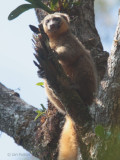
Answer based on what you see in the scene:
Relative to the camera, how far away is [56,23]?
6500 mm

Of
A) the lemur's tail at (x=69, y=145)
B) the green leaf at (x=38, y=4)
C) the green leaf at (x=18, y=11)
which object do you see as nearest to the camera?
the lemur's tail at (x=69, y=145)

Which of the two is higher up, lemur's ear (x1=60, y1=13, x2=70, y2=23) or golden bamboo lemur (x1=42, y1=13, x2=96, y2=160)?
lemur's ear (x1=60, y1=13, x2=70, y2=23)

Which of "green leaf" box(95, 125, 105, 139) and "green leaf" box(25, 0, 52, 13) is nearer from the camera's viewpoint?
"green leaf" box(95, 125, 105, 139)

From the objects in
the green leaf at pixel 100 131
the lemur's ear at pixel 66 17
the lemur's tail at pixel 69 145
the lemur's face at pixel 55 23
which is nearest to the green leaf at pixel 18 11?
the lemur's face at pixel 55 23

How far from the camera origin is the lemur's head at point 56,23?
634cm

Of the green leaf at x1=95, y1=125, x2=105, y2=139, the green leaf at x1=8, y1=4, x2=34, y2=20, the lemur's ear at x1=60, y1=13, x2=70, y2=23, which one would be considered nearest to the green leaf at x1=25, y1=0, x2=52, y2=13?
the green leaf at x1=8, y1=4, x2=34, y2=20

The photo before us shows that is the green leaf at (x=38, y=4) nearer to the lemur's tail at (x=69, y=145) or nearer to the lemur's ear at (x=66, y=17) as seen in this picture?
the lemur's ear at (x=66, y=17)

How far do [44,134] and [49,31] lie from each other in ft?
7.89

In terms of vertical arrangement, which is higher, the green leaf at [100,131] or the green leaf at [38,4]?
the green leaf at [38,4]

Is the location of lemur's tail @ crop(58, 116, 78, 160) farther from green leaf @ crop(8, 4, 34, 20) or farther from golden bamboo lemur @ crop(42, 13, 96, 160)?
green leaf @ crop(8, 4, 34, 20)

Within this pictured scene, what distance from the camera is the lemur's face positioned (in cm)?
635

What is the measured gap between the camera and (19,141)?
5496 millimetres

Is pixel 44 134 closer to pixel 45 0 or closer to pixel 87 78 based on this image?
pixel 87 78

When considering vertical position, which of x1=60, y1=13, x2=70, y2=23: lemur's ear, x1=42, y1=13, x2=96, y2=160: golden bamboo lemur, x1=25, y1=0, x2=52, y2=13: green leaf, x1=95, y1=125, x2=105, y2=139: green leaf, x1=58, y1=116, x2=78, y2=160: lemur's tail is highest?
x1=60, y1=13, x2=70, y2=23: lemur's ear
